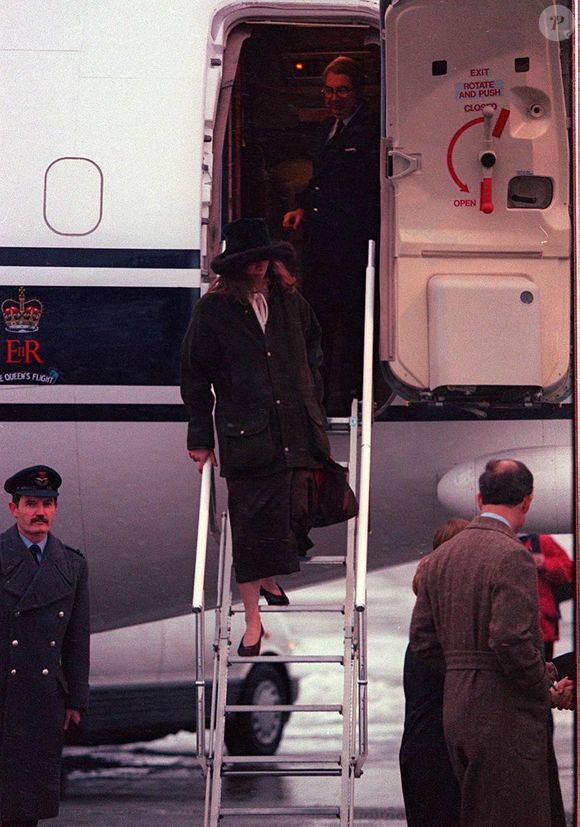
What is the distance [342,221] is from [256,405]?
3.87 ft

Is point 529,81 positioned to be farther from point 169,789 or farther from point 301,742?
point 301,742

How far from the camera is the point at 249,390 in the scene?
200 inches

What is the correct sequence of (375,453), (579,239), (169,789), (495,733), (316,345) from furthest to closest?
(169,789)
(375,453)
(316,345)
(579,239)
(495,733)

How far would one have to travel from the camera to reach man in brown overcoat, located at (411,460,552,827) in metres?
4.26

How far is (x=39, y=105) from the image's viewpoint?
553 cm

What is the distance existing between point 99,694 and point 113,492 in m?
2.16

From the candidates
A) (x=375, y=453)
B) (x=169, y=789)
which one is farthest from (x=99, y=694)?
(x=375, y=453)

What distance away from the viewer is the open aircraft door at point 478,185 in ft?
17.7

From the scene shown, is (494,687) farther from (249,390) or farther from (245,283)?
(245,283)

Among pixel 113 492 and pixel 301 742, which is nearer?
pixel 113 492

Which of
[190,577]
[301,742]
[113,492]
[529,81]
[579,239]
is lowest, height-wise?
[301,742]

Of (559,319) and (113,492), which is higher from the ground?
(559,319)

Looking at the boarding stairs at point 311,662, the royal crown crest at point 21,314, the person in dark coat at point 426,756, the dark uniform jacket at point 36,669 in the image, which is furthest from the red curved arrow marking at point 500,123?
the dark uniform jacket at point 36,669

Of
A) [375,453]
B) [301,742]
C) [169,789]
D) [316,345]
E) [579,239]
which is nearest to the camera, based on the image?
[579,239]
